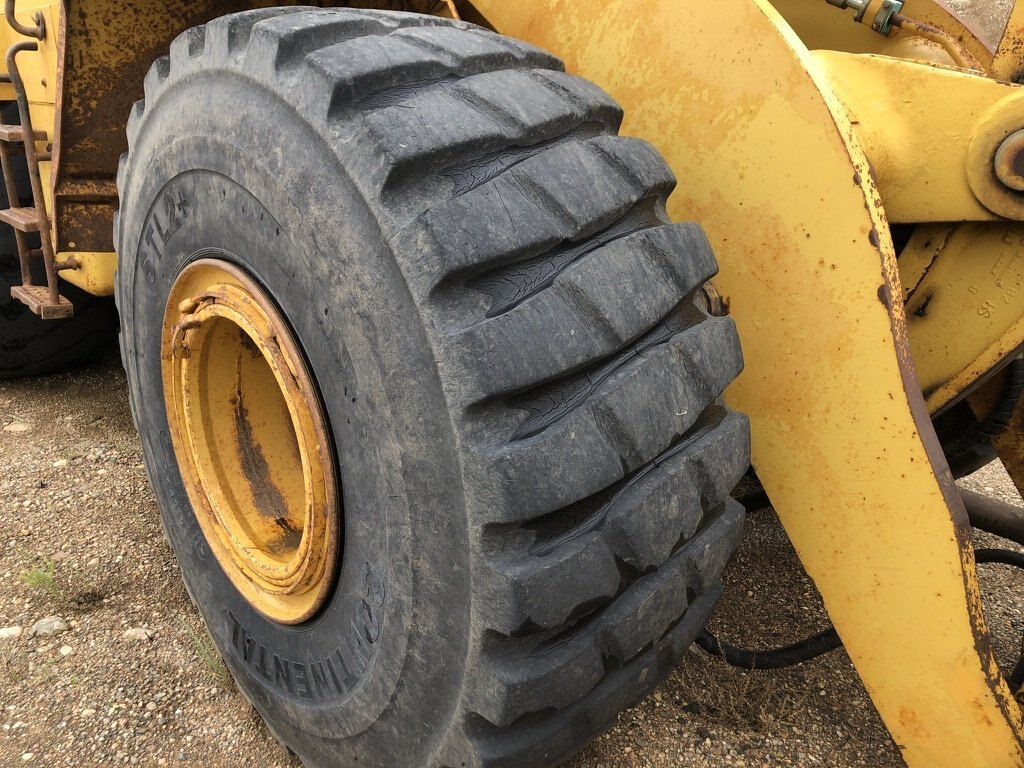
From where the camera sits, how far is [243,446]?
1781 millimetres

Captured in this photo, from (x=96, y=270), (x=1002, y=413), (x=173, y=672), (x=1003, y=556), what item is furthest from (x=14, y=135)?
(x=1003, y=556)

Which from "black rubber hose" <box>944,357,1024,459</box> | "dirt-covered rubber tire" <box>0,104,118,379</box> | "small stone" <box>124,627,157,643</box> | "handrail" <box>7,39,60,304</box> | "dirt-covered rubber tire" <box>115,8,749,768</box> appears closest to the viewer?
"dirt-covered rubber tire" <box>115,8,749,768</box>

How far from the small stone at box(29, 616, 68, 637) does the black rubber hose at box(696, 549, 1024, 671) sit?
164cm

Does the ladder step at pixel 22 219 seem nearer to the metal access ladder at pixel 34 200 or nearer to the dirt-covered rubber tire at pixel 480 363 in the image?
the metal access ladder at pixel 34 200

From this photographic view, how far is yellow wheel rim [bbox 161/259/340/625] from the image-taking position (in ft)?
4.44

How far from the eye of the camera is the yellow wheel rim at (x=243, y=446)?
135 cm

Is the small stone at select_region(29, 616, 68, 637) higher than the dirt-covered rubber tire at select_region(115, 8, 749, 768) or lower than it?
lower

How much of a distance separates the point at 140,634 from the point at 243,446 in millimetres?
689

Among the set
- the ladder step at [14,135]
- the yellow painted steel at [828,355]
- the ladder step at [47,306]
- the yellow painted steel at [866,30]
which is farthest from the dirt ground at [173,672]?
the yellow painted steel at [866,30]

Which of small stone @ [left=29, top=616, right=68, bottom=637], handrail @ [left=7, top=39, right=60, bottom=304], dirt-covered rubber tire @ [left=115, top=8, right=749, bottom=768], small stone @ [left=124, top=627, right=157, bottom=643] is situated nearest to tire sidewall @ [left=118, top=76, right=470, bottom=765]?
dirt-covered rubber tire @ [left=115, top=8, right=749, bottom=768]

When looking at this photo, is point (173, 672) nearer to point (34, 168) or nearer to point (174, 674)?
point (174, 674)

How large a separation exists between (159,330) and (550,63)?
100 cm

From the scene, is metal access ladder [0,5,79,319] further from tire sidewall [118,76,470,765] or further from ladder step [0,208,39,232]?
tire sidewall [118,76,470,765]

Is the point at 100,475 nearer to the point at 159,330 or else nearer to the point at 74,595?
the point at 74,595
